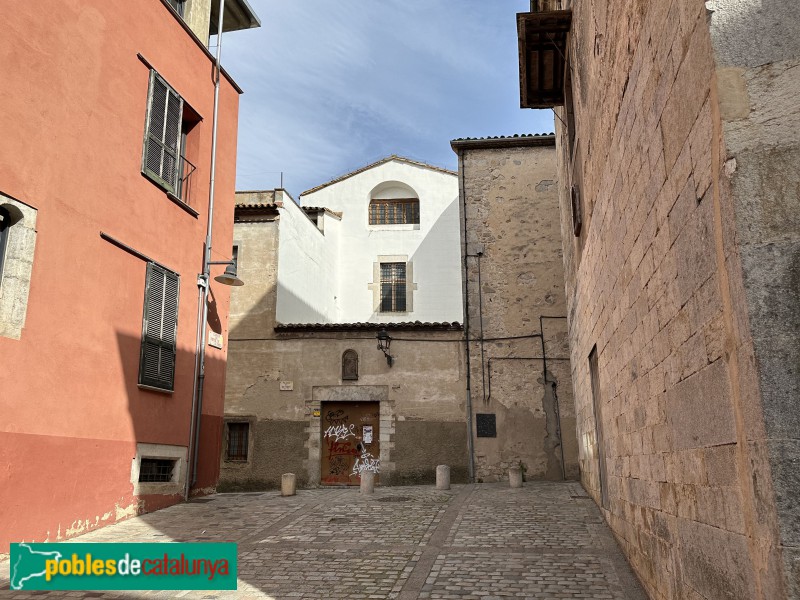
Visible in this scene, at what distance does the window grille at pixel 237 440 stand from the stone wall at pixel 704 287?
37.3 ft

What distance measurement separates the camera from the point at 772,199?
238 centimetres

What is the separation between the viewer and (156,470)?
30.2ft

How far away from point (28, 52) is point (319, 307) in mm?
14002

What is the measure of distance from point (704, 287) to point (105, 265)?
7184mm

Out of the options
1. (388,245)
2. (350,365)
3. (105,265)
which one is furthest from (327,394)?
(388,245)

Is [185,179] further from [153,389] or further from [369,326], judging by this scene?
[369,326]

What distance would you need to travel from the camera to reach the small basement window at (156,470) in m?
8.85

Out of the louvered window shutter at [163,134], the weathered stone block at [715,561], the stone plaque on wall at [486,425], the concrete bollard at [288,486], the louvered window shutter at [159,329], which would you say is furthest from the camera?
the stone plaque on wall at [486,425]

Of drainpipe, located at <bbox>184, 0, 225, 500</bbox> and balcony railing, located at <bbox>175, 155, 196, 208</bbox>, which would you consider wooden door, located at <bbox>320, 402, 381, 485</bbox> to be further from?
balcony railing, located at <bbox>175, 155, 196, 208</bbox>

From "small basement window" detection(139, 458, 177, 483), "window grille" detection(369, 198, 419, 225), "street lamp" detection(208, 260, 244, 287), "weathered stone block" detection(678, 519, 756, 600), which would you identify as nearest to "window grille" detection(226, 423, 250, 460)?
"small basement window" detection(139, 458, 177, 483)

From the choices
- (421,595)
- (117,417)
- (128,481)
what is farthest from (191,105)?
(421,595)

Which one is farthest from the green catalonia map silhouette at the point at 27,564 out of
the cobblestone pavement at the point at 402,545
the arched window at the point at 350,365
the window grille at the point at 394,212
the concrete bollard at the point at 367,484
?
the window grille at the point at 394,212

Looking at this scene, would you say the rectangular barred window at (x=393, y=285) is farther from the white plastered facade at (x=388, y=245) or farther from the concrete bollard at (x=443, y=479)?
the concrete bollard at (x=443, y=479)

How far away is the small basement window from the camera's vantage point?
8.85 meters
